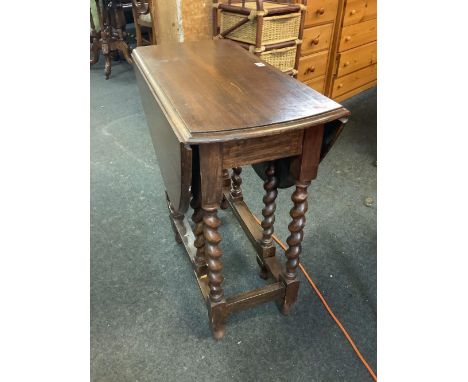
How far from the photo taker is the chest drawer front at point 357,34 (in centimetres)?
268

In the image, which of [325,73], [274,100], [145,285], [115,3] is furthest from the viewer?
[115,3]

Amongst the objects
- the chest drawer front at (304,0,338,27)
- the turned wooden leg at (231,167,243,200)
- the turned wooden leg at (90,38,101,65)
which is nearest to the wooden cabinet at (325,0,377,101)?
the chest drawer front at (304,0,338,27)

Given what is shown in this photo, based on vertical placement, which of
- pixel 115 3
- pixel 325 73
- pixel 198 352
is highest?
pixel 115 3

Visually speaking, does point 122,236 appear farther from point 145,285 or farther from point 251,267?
point 251,267

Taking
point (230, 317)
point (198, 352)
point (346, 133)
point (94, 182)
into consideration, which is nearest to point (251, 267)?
point (230, 317)

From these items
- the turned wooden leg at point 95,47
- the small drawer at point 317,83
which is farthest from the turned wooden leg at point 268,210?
the turned wooden leg at point 95,47

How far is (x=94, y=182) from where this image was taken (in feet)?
6.73

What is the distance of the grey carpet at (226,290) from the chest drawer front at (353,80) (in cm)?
95

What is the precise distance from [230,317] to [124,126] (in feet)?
5.86

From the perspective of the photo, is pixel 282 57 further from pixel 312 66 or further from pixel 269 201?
pixel 269 201

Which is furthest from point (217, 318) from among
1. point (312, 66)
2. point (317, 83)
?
point (317, 83)

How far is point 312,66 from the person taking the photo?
258 centimetres

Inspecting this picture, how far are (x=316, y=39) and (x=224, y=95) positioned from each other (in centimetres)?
174

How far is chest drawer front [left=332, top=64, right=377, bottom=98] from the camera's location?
9.71ft
